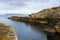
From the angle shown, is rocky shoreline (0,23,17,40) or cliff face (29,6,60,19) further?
cliff face (29,6,60,19)

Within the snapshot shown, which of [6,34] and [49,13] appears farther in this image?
[49,13]

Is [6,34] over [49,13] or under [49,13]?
over

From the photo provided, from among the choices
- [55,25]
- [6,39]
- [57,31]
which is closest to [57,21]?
[55,25]

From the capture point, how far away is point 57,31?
108ft

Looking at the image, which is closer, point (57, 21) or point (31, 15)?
point (57, 21)

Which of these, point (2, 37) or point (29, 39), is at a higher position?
point (2, 37)

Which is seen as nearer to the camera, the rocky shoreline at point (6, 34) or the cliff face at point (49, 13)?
the rocky shoreline at point (6, 34)

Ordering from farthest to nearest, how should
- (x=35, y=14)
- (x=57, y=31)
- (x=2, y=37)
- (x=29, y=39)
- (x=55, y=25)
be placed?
(x=35, y=14)
(x=55, y=25)
(x=57, y=31)
(x=29, y=39)
(x=2, y=37)

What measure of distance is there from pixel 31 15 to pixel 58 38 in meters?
49.8

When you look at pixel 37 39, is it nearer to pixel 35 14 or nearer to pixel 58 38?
pixel 58 38

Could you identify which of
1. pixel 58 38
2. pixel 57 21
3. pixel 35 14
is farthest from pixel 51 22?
pixel 35 14

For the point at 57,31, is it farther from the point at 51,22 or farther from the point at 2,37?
the point at 2,37

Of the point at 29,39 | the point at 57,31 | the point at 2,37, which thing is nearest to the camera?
the point at 2,37

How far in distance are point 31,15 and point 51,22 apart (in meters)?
40.3
